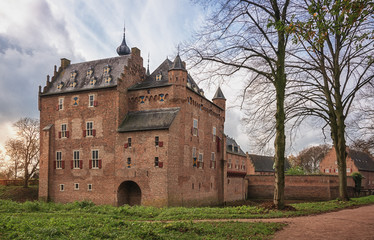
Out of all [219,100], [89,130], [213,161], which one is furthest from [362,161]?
[89,130]

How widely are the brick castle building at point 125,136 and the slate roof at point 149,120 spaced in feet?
0.27

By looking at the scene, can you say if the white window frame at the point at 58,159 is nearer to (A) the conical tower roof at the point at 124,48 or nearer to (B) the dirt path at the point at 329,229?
(A) the conical tower roof at the point at 124,48

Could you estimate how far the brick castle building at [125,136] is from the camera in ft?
88.2

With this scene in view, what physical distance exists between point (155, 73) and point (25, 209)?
644 inches

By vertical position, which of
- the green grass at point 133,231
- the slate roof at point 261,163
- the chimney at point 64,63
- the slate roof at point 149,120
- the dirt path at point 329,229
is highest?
the chimney at point 64,63

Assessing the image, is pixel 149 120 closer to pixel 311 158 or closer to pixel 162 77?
pixel 162 77

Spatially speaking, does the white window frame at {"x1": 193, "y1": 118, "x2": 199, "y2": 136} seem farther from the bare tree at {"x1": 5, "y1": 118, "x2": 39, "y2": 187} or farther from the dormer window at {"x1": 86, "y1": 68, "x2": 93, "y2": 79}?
the bare tree at {"x1": 5, "y1": 118, "x2": 39, "y2": 187}

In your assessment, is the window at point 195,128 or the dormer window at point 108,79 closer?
the dormer window at point 108,79

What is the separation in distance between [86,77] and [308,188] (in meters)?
31.3

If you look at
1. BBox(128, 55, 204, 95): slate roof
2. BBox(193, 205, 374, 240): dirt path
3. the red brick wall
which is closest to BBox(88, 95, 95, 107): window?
BBox(128, 55, 204, 95): slate roof

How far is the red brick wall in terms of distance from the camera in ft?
142

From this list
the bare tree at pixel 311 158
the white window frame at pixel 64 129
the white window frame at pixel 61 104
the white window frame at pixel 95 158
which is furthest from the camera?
the bare tree at pixel 311 158

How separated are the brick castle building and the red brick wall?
15.4 meters

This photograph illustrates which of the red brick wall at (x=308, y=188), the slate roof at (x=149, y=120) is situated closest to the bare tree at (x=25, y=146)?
the slate roof at (x=149, y=120)
